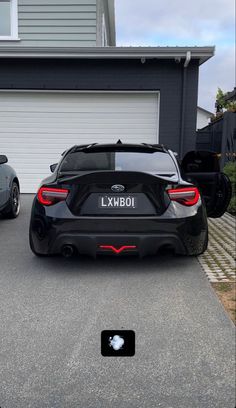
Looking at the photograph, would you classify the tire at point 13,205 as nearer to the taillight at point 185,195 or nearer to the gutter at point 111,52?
the gutter at point 111,52

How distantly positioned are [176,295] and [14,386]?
1839mm

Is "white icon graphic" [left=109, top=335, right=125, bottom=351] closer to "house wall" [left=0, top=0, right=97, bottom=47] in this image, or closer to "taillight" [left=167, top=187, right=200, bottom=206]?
"taillight" [left=167, top=187, right=200, bottom=206]

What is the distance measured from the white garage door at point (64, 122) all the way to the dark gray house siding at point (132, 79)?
0.27 metres

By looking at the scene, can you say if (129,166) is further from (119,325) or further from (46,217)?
(119,325)

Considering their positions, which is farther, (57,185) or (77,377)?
(57,185)

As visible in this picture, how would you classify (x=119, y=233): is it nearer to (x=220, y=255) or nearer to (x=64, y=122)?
(x=220, y=255)

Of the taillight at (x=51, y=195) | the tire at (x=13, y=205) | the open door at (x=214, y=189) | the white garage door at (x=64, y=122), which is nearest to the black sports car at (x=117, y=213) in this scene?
the taillight at (x=51, y=195)

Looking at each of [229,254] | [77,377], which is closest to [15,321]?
[77,377]

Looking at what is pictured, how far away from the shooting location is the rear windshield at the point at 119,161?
4.48 metres

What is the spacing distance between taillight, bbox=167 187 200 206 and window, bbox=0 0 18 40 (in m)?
8.74

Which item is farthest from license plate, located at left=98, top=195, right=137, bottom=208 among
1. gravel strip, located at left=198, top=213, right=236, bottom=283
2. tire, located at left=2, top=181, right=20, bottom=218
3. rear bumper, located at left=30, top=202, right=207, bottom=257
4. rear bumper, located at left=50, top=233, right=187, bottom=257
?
tire, located at left=2, top=181, right=20, bottom=218

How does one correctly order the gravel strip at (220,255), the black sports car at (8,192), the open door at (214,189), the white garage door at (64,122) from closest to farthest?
the gravel strip at (220,255) → the open door at (214,189) → the black sports car at (8,192) → the white garage door at (64,122)

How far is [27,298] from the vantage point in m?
3.83

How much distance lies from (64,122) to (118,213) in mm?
6608
